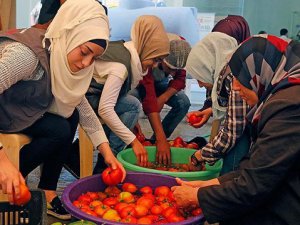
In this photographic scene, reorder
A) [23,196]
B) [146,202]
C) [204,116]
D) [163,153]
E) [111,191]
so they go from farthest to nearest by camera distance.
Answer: [204,116] < [163,153] < [111,191] < [146,202] < [23,196]

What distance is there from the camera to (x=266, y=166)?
1.21m

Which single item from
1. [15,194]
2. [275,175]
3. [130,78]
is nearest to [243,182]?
[275,175]

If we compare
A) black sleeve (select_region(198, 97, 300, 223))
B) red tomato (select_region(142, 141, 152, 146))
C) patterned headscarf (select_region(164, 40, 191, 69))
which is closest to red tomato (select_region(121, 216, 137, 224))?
black sleeve (select_region(198, 97, 300, 223))

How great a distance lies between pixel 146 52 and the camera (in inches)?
93.0

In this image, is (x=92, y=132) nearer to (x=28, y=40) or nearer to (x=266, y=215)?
(x=28, y=40)

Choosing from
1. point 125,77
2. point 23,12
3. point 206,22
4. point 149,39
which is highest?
point 149,39

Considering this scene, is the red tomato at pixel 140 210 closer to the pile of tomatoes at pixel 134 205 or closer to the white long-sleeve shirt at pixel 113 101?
the pile of tomatoes at pixel 134 205

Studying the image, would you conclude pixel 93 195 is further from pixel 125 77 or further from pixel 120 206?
pixel 125 77

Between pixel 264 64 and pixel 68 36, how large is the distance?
2.50ft

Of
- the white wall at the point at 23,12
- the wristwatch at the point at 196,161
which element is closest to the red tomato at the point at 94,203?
the wristwatch at the point at 196,161

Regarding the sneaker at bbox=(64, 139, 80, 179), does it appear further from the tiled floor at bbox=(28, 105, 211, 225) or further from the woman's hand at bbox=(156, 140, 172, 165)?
the woman's hand at bbox=(156, 140, 172, 165)

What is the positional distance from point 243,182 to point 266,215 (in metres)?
0.13

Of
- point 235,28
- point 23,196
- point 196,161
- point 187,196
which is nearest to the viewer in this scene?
point 23,196

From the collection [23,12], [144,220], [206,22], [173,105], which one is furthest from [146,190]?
[206,22]
